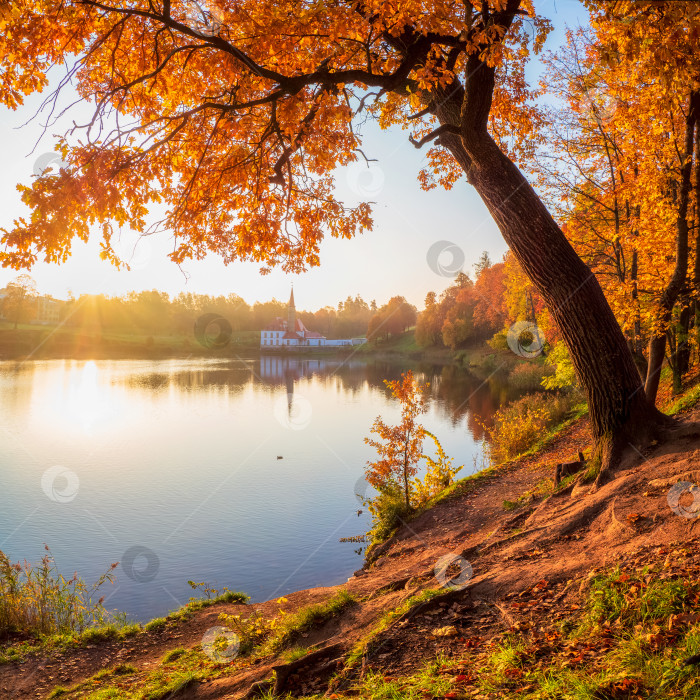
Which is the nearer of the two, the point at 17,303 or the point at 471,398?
the point at 471,398

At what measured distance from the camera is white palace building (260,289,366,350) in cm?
11694

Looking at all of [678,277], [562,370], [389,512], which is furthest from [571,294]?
[562,370]

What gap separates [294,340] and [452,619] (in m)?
115

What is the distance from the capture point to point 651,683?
2.65 metres

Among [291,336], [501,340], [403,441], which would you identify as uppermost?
[291,336]

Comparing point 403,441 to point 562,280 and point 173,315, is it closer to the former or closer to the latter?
point 562,280

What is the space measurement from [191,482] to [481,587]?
14090 mm

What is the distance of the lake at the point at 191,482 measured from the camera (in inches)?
431

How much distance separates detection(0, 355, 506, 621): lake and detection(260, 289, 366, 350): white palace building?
79550mm

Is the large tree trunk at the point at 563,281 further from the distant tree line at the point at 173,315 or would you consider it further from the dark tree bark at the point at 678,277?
the distant tree line at the point at 173,315

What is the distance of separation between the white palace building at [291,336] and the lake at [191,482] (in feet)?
261

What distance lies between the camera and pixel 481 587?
462 centimetres

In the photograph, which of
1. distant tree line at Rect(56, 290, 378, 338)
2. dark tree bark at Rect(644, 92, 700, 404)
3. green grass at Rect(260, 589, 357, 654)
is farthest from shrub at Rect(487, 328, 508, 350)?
distant tree line at Rect(56, 290, 378, 338)

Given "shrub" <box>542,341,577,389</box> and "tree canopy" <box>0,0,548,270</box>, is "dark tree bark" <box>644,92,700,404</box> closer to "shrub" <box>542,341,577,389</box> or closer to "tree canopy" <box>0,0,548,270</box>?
"tree canopy" <box>0,0,548,270</box>
